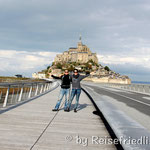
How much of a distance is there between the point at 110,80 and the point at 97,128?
491 ft

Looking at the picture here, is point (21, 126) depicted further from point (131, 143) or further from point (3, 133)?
point (131, 143)

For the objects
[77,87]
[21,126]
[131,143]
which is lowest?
[21,126]

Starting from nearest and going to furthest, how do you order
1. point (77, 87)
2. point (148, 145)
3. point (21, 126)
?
point (148, 145) → point (21, 126) → point (77, 87)

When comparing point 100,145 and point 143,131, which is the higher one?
point 143,131

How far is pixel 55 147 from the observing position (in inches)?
143

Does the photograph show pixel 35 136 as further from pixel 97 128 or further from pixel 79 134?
pixel 97 128

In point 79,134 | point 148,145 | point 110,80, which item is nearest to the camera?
point 148,145

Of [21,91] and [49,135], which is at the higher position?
[21,91]

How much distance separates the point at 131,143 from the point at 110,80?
152 metres

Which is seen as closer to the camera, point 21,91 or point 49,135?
point 49,135

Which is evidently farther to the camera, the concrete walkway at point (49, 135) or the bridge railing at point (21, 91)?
the bridge railing at point (21, 91)

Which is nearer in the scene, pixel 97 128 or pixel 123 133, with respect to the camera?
pixel 123 133

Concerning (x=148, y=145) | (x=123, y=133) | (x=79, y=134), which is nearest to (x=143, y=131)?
(x=123, y=133)

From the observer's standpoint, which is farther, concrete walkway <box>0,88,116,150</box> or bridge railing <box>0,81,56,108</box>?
bridge railing <box>0,81,56,108</box>
